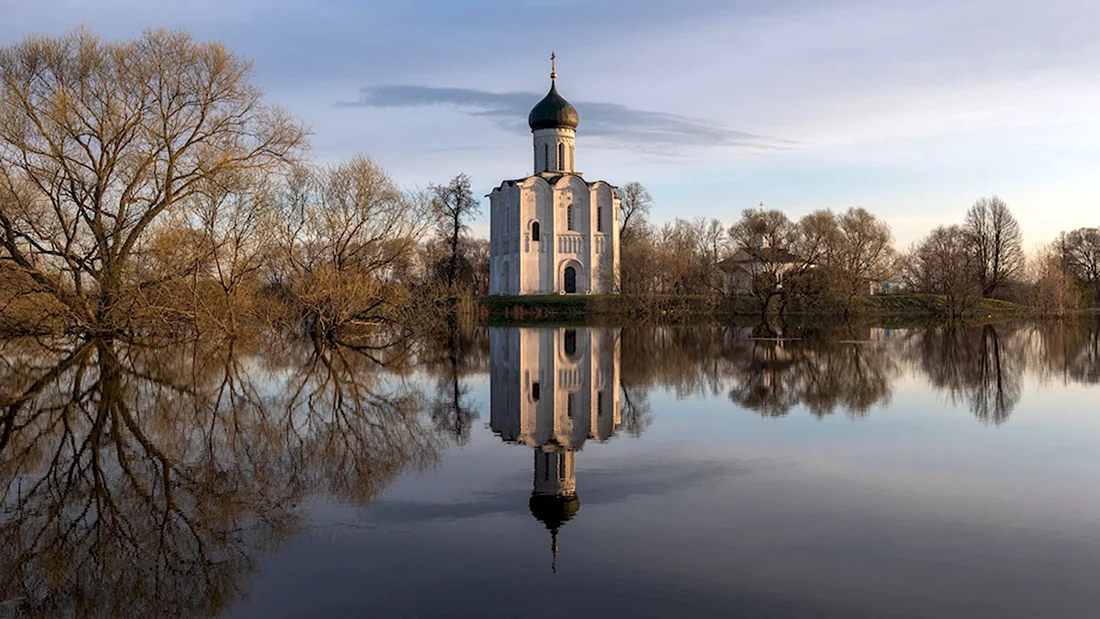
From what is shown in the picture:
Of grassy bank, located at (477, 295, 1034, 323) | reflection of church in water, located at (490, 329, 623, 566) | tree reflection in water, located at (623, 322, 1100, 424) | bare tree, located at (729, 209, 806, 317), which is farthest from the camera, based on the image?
grassy bank, located at (477, 295, 1034, 323)

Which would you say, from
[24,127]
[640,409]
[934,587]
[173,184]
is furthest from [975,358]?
[24,127]

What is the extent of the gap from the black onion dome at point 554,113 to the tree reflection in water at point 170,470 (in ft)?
133

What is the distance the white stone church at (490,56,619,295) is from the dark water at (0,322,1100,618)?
130 feet

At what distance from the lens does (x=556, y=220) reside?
54.8 m

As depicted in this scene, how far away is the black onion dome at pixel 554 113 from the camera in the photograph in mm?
54219

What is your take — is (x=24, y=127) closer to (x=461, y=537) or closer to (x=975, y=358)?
(x=461, y=537)

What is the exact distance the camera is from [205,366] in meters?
16.7

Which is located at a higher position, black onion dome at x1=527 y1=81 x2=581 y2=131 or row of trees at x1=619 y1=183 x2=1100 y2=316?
black onion dome at x1=527 y1=81 x2=581 y2=131

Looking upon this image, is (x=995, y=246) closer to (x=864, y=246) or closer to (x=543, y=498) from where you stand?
(x=864, y=246)

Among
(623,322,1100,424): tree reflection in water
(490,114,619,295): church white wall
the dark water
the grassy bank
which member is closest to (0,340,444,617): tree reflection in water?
the dark water

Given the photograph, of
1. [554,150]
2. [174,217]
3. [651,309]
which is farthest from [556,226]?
[174,217]

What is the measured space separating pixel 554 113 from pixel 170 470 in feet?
158

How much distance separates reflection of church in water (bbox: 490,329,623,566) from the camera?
7.30 meters

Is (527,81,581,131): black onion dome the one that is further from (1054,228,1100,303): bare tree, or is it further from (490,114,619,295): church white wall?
(1054,228,1100,303): bare tree
